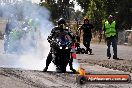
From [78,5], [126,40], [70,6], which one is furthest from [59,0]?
[126,40]

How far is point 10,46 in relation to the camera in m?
28.4

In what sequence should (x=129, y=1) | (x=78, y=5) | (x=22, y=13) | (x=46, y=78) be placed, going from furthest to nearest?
(x=78, y=5) < (x=129, y=1) < (x=22, y=13) < (x=46, y=78)

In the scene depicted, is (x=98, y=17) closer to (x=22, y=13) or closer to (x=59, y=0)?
(x=59, y=0)

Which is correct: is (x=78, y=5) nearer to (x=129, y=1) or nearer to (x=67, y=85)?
(x=129, y=1)

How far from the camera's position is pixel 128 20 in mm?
53906

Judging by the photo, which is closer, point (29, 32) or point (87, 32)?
point (29, 32)

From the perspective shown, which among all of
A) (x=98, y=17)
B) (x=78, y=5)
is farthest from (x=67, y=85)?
(x=78, y=5)

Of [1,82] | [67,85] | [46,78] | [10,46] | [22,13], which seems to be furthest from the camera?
[22,13]

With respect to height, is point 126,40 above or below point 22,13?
below

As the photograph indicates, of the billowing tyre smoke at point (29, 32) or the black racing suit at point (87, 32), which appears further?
the black racing suit at point (87, 32)

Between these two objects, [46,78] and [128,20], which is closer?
[46,78]

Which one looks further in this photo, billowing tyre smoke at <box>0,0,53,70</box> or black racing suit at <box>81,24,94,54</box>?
black racing suit at <box>81,24,94,54</box>

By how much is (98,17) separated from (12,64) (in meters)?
34.6

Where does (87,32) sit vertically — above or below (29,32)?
below
